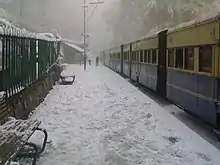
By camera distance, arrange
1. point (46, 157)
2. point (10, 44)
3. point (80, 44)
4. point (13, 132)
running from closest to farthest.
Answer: point (13, 132)
point (46, 157)
point (10, 44)
point (80, 44)

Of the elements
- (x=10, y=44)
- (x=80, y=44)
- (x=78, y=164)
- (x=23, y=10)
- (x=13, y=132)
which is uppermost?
(x=23, y=10)

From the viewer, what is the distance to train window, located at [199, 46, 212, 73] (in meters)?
7.84

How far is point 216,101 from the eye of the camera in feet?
23.9

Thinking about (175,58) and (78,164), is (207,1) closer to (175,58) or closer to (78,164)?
(175,58)

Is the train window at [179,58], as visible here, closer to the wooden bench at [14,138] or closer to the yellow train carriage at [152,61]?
the yellow train carriage at [152,61]

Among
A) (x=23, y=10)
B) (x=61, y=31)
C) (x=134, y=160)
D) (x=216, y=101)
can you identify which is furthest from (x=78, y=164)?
(x=61, y=31)

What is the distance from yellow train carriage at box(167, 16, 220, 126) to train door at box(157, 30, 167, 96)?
1520 millimetres

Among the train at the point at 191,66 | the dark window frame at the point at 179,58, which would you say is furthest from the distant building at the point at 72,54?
the dark window frame at the point at 179,58

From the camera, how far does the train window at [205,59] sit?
7.84 metres

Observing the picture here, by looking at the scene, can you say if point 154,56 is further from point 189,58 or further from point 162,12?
point 162,12

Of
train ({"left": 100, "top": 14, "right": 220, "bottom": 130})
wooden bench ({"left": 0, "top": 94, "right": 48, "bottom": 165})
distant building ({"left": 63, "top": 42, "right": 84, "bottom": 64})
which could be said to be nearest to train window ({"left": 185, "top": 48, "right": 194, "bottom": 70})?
train ({"left": 100, "top": 14, "right": 220, "bottom": 130})

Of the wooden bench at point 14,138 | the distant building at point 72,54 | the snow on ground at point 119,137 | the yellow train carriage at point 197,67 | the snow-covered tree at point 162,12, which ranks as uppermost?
the snow-covered tree at point 162,12

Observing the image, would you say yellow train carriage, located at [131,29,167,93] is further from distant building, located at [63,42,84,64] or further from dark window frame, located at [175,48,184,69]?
distant building, located at [63,42,84,64]

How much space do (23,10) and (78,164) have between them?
66680 millimetres
